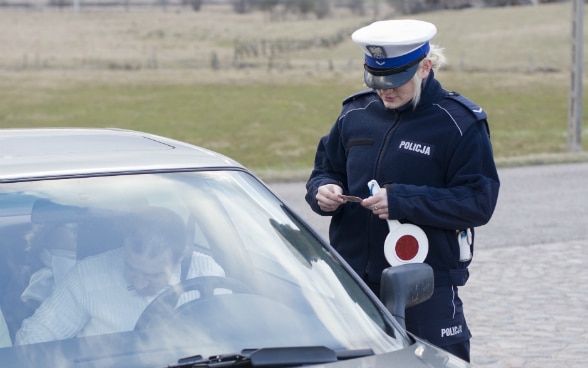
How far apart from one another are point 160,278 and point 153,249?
0.33ft

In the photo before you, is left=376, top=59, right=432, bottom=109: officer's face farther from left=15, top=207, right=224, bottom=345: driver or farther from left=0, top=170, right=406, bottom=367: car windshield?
left=15, top=207, right=224, bottom=345: driver

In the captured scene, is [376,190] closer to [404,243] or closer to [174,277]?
[404,243]

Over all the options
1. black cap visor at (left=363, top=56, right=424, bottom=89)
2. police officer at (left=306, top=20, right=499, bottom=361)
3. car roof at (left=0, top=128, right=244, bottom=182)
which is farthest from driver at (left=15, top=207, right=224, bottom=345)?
black cap visor at (left=363, top=56, right=424, bottom=89)

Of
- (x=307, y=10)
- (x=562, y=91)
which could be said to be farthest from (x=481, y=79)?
(x=307, y=10)

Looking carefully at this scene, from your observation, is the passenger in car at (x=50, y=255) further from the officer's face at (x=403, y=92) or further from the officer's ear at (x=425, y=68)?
the officer's ear at (x=425, y=68)

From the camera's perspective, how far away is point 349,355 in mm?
3145

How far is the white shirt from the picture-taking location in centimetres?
315

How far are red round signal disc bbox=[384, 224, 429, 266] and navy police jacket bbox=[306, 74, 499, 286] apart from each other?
2.0 inches

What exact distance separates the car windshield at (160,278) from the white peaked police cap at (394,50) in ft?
2.83

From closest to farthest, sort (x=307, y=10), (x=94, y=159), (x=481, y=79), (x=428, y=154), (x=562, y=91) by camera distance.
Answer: (x=94, y=159) < (x=428, y=154) < (x=562, y=91) < (x=481, y=79) < (x=307, y=10)

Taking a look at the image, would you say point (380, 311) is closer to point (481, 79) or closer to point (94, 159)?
point (94, 159)

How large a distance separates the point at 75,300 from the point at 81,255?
0.16 m

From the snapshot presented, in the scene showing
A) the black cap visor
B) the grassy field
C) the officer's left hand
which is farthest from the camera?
Result: the grassy field

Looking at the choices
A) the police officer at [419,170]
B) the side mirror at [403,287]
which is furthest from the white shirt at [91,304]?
the police officer at [419,170]
